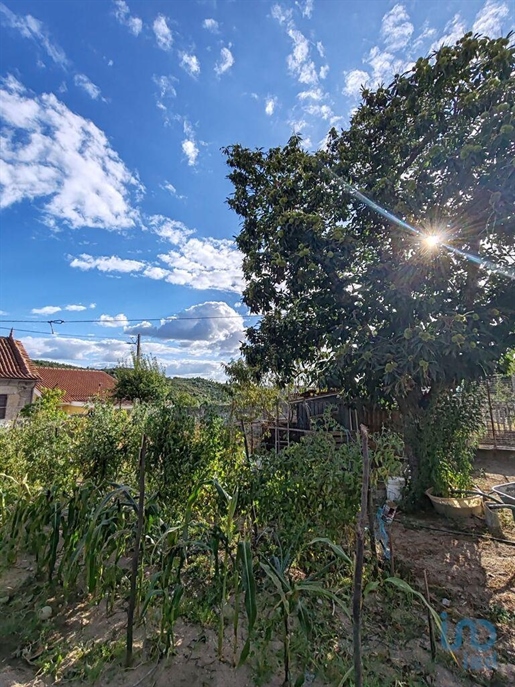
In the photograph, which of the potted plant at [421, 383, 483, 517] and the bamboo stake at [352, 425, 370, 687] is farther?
the potted plant at [421, 383, 483, 517]

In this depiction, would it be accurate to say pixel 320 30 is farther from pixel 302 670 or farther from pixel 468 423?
pixel 302 670

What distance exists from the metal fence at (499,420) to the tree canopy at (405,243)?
4247mm

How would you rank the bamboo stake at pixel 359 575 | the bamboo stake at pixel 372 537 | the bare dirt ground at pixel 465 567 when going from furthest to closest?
the bamboo stake at pixel 372 537, the bare dirt ground at pixel 465 567, the bamboo stake at pixel 359 575

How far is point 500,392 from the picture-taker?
28.0 ft

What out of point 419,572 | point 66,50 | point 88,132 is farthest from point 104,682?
point 88,132

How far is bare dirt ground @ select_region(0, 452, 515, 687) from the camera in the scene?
5.05 ft

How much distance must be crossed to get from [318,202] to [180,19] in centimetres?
286

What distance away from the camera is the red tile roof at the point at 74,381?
18.4 meters

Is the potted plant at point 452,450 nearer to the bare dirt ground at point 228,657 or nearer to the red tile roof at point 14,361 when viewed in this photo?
the bare dirt ground at point 228,657

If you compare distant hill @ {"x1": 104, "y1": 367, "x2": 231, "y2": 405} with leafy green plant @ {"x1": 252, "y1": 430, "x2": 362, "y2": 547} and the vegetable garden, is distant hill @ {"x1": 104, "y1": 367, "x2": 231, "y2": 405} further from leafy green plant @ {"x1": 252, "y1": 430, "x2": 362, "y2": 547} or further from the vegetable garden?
leafy green plant @ {"x1": 252, "y1": 430, "x2": 362, "y2": 547}

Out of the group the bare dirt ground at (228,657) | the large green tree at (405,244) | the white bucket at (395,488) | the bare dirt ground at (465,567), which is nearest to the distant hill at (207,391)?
the large green tree at (405,244)

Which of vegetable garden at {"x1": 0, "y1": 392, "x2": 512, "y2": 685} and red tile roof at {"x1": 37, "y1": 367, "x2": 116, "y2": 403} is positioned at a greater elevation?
red tile roof at {"x1": 37, "y1": 367, "x2": 116, "y2": 403}

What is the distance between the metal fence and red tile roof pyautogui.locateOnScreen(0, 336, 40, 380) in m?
14.2

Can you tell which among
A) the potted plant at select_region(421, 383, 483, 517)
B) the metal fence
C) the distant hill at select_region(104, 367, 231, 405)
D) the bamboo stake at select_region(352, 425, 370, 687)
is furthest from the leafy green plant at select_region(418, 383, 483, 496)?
the metal fence
